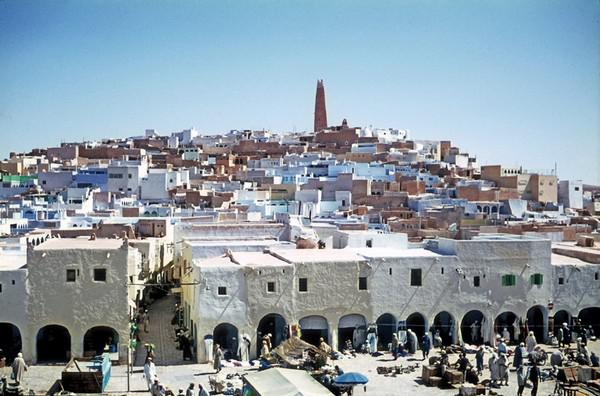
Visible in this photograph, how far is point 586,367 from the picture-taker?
1462cm

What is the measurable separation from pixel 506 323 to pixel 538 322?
875 mm

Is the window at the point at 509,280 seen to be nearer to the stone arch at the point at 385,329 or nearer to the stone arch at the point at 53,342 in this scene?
the stone arch at the point at 385,329

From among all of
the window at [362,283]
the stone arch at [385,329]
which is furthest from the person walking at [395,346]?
the window at [362,283]

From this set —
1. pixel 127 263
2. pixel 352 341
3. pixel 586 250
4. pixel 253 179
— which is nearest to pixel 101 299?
pixel 127 263

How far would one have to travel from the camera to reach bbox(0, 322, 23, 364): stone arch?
17.1 meters

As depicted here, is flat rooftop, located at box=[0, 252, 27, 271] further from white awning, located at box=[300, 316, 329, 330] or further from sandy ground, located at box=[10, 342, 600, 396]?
white awning, located at box=[300, 316, 329, 330]

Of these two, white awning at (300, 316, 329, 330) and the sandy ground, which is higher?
white awning at (300, 316, 329, 330)

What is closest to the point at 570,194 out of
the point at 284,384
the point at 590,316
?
the point at 590,316

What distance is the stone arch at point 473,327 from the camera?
18.9 meters

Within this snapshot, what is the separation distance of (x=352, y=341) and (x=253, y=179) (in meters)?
28.1

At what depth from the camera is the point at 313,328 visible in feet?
58.1

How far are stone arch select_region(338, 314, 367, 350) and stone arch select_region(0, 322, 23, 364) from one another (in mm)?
7632

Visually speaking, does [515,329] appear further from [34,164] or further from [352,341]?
[34,164]

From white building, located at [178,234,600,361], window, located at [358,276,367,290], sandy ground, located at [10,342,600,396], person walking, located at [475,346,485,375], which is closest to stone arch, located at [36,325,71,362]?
sandy ground, located at [10,342,600,396]
